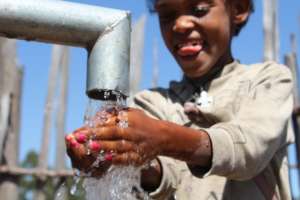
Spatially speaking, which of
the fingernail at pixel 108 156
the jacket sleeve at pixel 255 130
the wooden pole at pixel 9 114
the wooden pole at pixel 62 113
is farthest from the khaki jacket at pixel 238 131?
the wooden pole at pixel 62 113

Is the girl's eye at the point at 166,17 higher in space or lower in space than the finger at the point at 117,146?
higher

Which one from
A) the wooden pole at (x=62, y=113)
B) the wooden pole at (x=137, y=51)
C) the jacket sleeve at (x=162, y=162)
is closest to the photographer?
the jacket sleeve at (x=162, y=162)

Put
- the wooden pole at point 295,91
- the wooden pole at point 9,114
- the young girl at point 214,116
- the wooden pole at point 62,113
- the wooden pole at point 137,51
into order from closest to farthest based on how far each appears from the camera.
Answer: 1. the young girl at point 214,116
2. the wooden pole at point 295,91
3. the wooden pole at point 9,114
4. the wooden pole at point 62,113
5. the wooden pole at point 137,51

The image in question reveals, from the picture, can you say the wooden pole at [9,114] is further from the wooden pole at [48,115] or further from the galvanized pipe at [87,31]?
the galvanized pipe at [87,31]

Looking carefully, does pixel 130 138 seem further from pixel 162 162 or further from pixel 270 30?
pixel 270 30

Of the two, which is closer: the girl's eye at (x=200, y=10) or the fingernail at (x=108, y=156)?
the fingernail at (x=108, y=156)

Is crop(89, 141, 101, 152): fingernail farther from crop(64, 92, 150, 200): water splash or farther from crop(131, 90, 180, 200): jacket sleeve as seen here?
crop(131, 90, 180, 200): jacket sleeve

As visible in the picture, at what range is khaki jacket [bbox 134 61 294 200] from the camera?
37.7 inches

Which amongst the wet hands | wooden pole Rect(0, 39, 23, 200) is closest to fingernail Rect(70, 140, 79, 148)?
the wet hands

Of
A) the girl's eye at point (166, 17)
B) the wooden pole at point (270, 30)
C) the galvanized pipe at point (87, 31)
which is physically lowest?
the galvanized pipe at point (87, 31)

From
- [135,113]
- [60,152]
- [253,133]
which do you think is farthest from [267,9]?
[135,113]

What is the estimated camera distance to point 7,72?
129 inches

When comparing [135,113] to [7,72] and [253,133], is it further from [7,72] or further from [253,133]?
[7,72]

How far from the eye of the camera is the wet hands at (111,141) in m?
0.71
